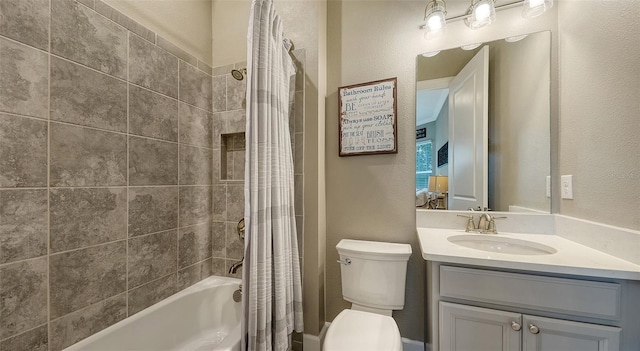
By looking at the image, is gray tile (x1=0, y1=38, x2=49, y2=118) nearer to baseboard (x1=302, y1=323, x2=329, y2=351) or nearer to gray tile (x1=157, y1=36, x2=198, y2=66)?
gray tile (x1=157, y1=36, x2=198, y2=66)

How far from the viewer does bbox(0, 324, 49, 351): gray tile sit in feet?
2.79

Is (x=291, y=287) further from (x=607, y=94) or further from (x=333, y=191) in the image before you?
(x=607, y=94)

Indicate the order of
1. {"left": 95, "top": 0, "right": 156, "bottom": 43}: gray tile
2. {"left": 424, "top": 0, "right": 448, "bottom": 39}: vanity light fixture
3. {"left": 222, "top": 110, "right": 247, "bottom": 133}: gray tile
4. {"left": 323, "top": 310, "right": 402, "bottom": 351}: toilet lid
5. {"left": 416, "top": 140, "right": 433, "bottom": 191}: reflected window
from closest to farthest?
{"left": 323, "top": 310, "right": 402, "bottom": 351}: toilet lid < {"left": 95, "top": 0, "right": 156, "bottom": 43}: gray tile < {"left": 424, "top": 0, "right": 448, "bottom": 39}: vanity light fixture < {"left": 416, "top": 140, "right": 433, "bottom": 191}: reflected window < {"left": 222, "top": 110, "right": 247, "bottom": 133}: gray tile

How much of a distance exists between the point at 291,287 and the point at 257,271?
0.33m

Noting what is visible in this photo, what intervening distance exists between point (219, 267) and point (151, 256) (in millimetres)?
536

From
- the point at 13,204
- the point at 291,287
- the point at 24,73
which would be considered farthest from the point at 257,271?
the point at 24,73

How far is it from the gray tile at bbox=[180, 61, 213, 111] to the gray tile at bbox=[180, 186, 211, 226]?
63 cm

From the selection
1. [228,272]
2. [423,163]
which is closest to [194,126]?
[228,272]

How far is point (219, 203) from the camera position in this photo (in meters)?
1.79

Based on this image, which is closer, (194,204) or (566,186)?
(566,186)

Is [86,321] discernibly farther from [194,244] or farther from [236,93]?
[236,93]

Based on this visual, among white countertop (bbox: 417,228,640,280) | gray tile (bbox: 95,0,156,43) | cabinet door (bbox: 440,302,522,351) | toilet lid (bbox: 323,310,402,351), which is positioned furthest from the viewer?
gray tile (bbox: 95,0,156,43)

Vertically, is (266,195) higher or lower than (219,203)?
higher

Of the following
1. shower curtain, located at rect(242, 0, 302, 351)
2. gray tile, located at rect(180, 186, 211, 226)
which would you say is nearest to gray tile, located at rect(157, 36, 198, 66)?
shower curtain, located at rect(242, 0, 302, 351)
